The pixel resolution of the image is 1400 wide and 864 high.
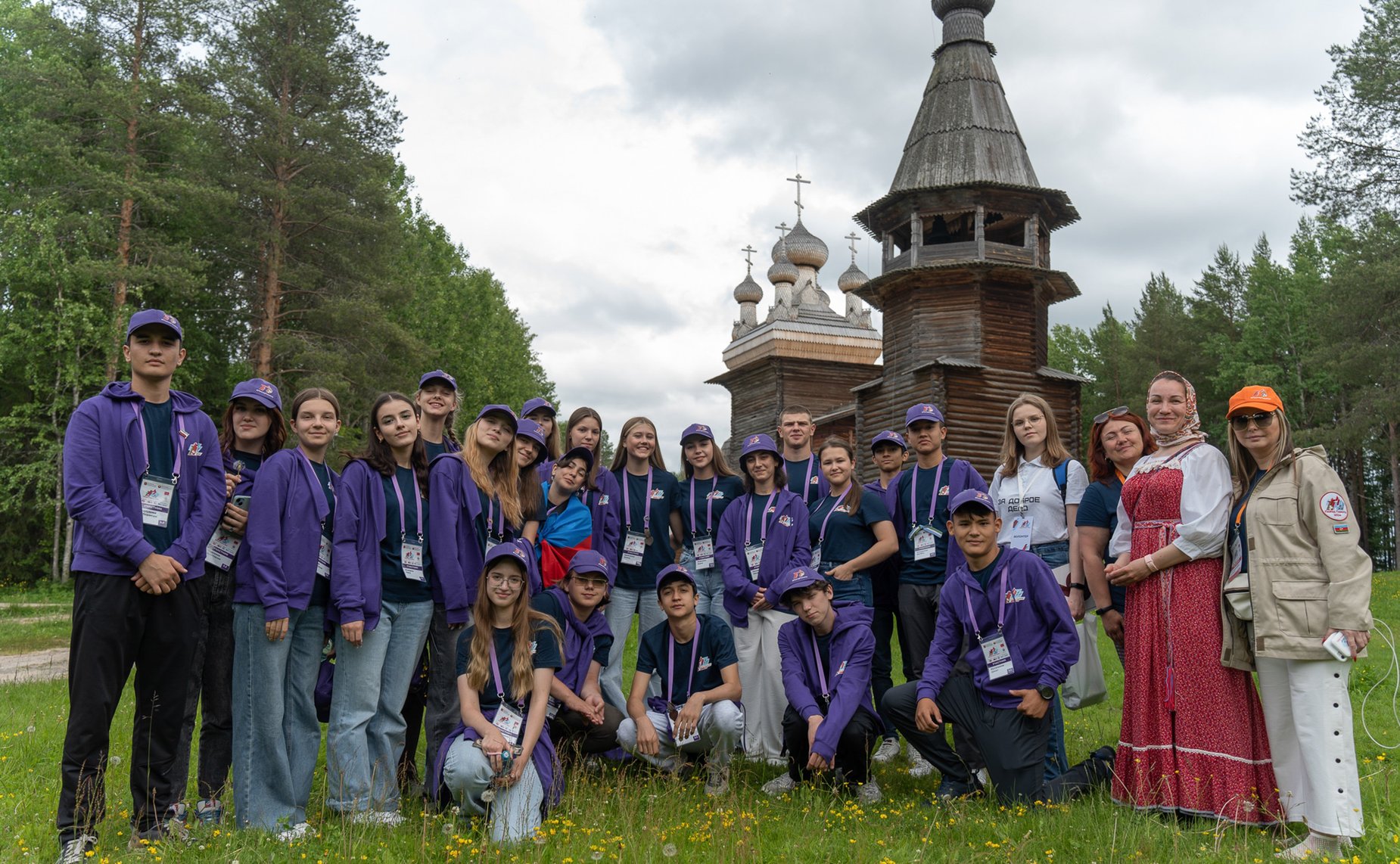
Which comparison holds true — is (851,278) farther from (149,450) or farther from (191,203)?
(149,450)

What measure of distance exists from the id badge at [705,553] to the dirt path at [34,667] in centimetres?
700

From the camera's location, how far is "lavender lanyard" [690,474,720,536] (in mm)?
6656

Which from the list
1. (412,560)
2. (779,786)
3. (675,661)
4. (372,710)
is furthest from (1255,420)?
(372,710)

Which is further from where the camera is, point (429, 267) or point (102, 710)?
point (429, 267)

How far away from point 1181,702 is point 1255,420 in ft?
4.58

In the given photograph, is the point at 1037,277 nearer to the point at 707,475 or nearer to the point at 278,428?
the point at 707,475

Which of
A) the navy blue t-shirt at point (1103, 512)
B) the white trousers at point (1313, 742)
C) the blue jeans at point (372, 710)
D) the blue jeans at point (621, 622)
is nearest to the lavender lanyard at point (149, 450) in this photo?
the blue jeans at point (372, 710)

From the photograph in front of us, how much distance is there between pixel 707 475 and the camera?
22.2 feet

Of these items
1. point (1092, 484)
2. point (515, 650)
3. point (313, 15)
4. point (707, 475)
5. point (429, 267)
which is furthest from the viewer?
point (429, 267)

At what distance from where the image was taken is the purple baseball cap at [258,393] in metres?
4.80

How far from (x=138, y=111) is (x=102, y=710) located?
23321 mm

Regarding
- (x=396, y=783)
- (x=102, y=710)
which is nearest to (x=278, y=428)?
(x=102, y=710)

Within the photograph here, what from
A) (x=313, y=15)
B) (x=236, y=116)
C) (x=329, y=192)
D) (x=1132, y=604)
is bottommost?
(x=1132, y=604)

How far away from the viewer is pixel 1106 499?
535cm
